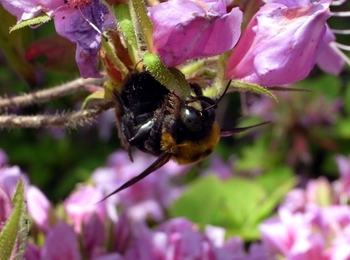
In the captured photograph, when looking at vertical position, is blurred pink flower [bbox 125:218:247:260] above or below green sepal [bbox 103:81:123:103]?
below

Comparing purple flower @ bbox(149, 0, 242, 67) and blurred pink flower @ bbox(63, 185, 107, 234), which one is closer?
purple flower @ bbox(149, 0, 242, 67)

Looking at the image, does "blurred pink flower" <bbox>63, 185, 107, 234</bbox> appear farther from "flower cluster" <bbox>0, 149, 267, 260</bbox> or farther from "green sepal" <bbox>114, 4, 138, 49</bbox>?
"green sepal" <bbox>114, 4, 138, 49</bbox>

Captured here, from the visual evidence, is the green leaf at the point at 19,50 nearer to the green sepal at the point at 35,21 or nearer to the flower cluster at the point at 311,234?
the green sepal at the point at 35,21

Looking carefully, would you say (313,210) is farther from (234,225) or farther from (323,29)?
(323,29)

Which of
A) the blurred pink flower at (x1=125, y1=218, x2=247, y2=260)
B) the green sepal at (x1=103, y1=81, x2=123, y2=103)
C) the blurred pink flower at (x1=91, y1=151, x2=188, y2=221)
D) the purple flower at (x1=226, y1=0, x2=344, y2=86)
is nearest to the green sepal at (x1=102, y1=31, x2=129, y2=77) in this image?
the green sepal at (x1=103, y1=81, x2=123, y2=103)

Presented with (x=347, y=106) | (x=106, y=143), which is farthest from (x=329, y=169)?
(x=106, y=143)

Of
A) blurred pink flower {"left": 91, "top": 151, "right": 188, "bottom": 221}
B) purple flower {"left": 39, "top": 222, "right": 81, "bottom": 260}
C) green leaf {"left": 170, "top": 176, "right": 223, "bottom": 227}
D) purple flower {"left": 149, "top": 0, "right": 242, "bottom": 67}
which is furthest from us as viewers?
blurred pink flower {"left": 91, "top": 151, "right": 188, "bottom": 221}
